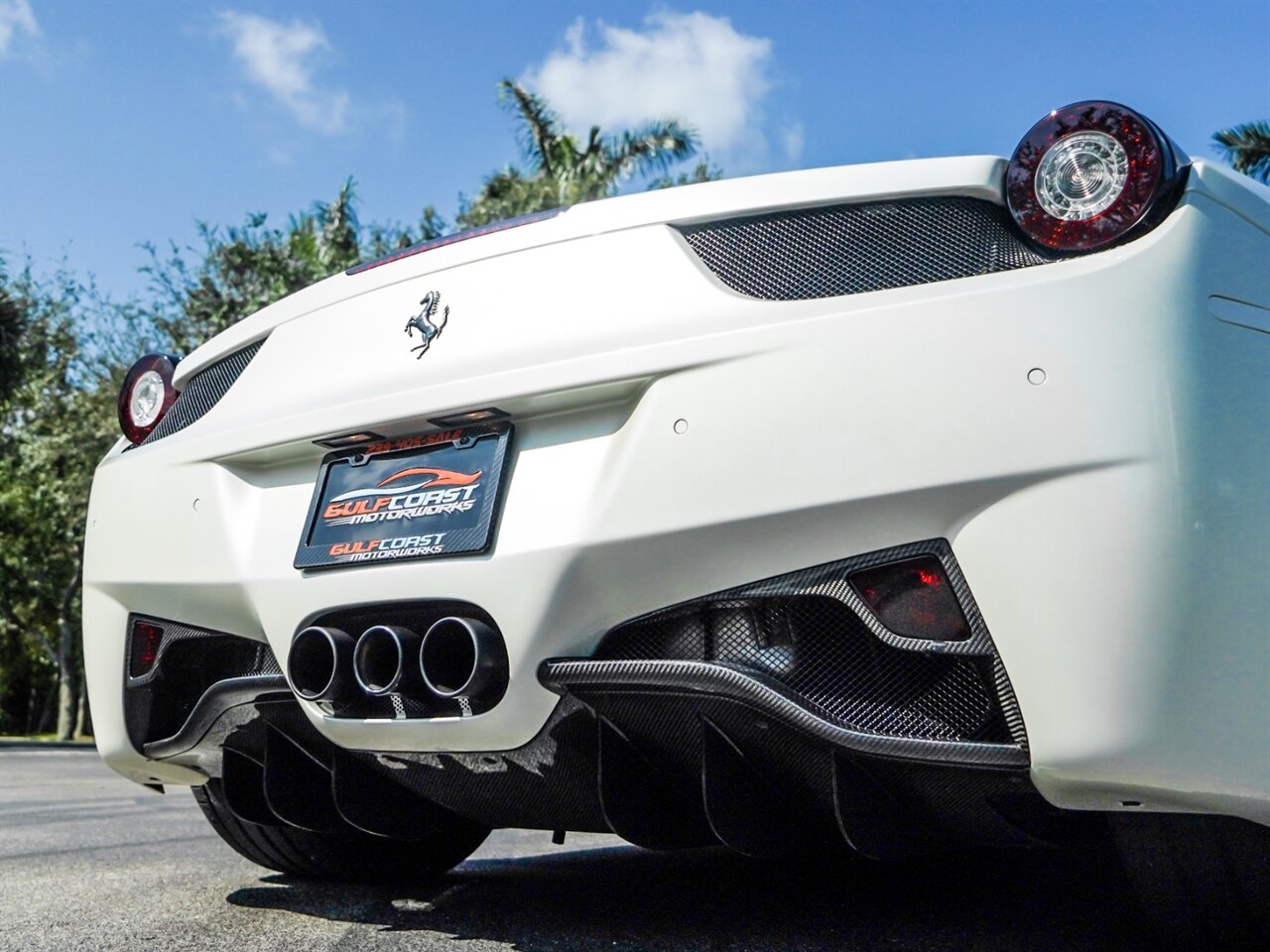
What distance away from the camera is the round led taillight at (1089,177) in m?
1.70

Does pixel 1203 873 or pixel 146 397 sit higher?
pixel 146 397

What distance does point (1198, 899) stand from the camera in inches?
71.2

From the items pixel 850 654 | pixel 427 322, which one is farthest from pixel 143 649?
pixel 850 654

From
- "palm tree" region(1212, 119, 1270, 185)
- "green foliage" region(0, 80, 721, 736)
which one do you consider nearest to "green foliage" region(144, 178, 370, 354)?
"green foliage" region(0, 80, 721, 736)

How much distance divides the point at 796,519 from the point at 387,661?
2.49 ft

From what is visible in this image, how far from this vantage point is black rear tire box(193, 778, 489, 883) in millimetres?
2836

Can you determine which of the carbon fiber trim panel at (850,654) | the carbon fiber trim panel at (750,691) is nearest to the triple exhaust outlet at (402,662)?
the carbon fiber trim panel at (750,691)

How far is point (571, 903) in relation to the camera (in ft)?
8.90

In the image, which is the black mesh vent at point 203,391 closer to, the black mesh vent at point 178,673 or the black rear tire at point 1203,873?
the black mesh vent at point 178,673

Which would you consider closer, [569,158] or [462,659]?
[462,659]

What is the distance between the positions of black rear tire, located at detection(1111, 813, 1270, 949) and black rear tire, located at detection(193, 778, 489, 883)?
163 centimetres

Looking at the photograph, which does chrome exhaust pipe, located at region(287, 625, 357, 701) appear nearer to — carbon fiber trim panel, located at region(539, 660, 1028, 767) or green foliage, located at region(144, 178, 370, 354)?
carbon fiber trim panel, located at region(539, 660, 1028, 767)

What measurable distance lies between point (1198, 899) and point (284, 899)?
6.04ft

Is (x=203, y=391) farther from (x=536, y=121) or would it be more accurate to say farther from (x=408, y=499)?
(x=536, y=121)
